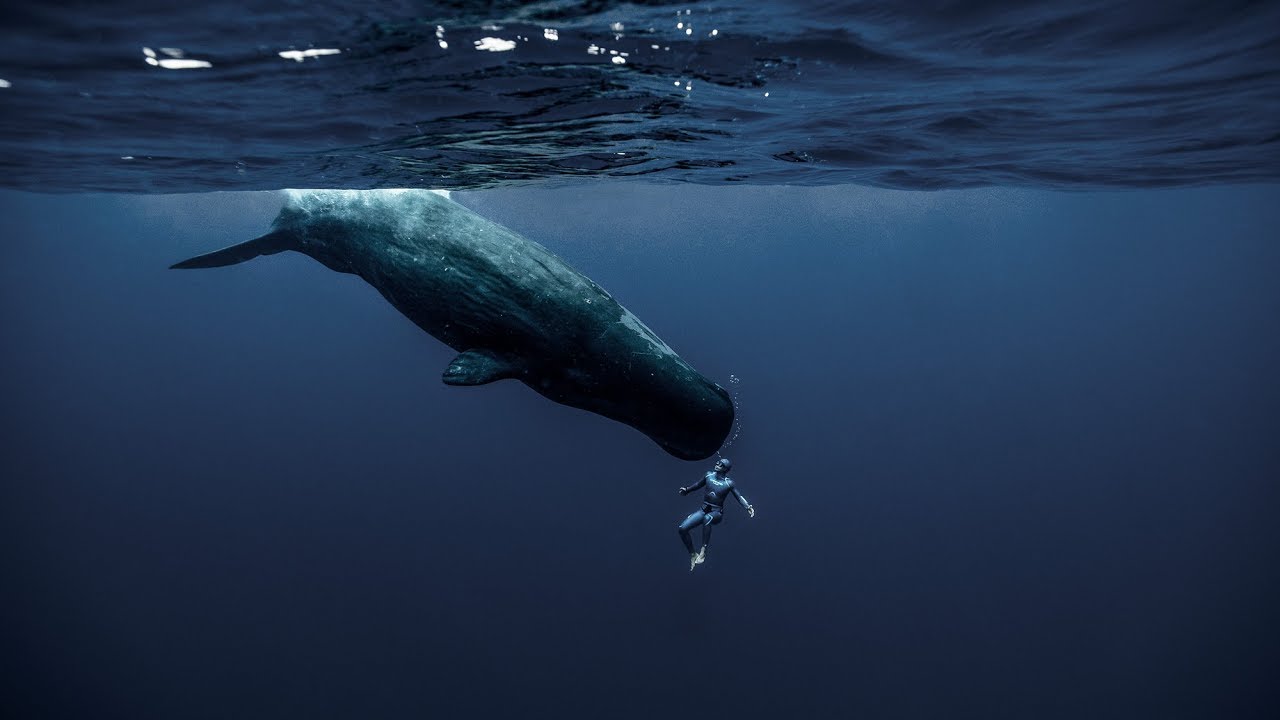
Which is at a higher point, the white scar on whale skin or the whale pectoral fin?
the white scar on whale skin

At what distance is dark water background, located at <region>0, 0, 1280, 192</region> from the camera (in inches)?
191

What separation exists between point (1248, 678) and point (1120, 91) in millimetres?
24738

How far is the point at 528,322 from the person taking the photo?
16.9ft

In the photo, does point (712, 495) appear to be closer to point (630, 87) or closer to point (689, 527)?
point (689, 527)

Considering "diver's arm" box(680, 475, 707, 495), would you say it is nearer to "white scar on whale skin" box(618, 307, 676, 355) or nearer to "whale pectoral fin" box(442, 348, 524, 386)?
"white scar on whale skin" box(618, 307, 676, 355)

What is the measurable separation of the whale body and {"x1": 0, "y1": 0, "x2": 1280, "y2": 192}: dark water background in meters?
1.78

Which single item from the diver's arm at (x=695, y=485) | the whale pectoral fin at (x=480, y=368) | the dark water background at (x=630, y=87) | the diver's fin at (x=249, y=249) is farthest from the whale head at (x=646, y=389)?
the diver's fin at (x=249, y=249)

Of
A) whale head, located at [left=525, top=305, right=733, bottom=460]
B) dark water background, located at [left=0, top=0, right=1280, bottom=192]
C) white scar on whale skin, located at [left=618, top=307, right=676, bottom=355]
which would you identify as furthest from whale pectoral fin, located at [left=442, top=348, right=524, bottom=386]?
dark water background, located at [left=0, top=0, right=1280, bottom=192]

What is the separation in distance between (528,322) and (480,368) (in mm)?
595

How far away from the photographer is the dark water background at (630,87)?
4.86m

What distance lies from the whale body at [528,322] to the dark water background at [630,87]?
1778mm

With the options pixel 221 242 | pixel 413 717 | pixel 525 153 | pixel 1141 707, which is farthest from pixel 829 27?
pixel 221 242

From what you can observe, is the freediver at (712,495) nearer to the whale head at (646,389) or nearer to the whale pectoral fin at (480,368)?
the whale head at (646,389)

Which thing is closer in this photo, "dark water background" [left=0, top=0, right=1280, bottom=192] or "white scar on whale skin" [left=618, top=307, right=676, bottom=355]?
"dark water background" [left=0, top=0, right=1280, bottom=192]
